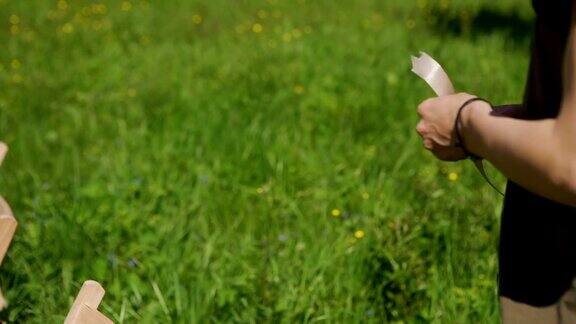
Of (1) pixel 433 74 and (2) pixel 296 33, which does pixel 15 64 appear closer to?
(2) pixel 296 33

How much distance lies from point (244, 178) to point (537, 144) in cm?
262

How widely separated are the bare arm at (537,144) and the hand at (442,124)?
0.13 feet

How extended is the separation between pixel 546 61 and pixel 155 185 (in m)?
2.42

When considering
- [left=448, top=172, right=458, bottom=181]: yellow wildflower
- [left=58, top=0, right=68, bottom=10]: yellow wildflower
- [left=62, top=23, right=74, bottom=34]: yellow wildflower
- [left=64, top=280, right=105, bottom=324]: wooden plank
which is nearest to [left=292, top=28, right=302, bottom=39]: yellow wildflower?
[left=62, top=23, right=74, bottom=34]: yellow wildflower

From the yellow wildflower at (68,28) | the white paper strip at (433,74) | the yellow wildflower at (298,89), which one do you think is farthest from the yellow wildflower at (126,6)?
the white paper strip at (433,74)

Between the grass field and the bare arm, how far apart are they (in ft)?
4.50

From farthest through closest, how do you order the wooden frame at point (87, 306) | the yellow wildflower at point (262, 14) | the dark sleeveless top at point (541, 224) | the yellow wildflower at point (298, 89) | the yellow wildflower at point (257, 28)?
1. the yellow wildflower at point (262, 14)
2. the yellow wildflower at point (257, 28)
3. the yellow wildflower at point (298, 89)
4. the wooden frame at point (87, 306)
5. the dark sleeveless top at point (541, 224)

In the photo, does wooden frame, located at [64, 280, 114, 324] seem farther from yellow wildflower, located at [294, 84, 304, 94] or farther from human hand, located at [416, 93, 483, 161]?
yellow wildflower, located at [294, 84, 304, 94]

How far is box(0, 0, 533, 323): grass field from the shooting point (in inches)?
110

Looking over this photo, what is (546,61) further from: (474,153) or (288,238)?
(288,238)

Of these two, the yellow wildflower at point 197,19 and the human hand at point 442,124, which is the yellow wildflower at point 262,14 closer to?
the yellow wildflower at point 197,19

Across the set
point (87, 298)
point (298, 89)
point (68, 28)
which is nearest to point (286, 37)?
point (298, 89)

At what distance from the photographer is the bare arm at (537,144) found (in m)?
1.19

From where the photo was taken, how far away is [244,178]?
3.80 meters
